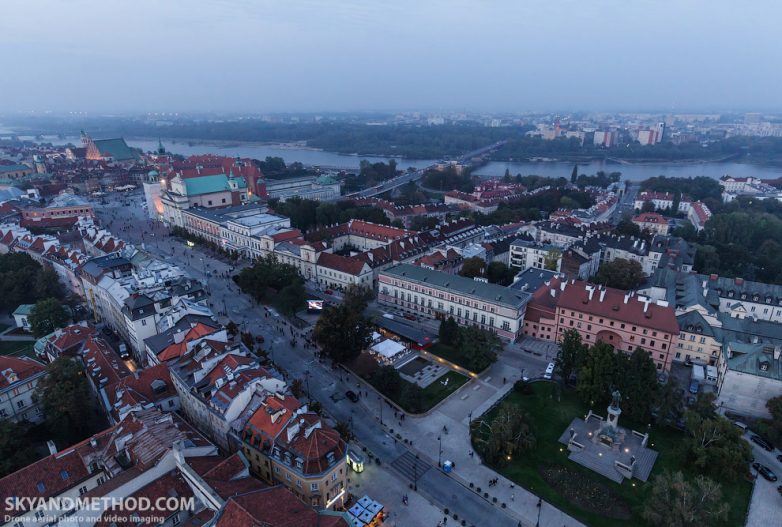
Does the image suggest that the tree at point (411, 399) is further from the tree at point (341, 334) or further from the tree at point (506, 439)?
the tree at point (341, 334)

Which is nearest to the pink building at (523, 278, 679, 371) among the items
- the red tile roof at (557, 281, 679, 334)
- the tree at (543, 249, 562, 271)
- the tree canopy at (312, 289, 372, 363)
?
the red tile roof at (557, 281, 679, 334)

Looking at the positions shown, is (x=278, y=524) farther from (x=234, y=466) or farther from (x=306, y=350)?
(x=306, y=350)

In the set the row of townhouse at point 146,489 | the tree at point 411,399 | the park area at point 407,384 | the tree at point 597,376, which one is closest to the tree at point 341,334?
the park area at point 407,384

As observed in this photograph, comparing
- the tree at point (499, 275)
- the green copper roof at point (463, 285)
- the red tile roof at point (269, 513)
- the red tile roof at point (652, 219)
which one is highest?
the red tile roof at point (269, 513)

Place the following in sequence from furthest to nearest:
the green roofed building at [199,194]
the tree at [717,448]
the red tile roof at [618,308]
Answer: the green roofed building at [199,194] → the red tile roof at [618,308] → the tree at [717,448]

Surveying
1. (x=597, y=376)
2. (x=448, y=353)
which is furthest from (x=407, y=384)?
(x=597, y=376)

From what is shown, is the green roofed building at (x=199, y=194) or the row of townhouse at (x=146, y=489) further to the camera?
the green roofed building at (x=199, y=194)

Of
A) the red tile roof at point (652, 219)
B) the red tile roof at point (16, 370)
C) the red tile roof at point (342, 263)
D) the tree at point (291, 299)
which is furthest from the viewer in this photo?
the red tile roof at point (652, 219)
